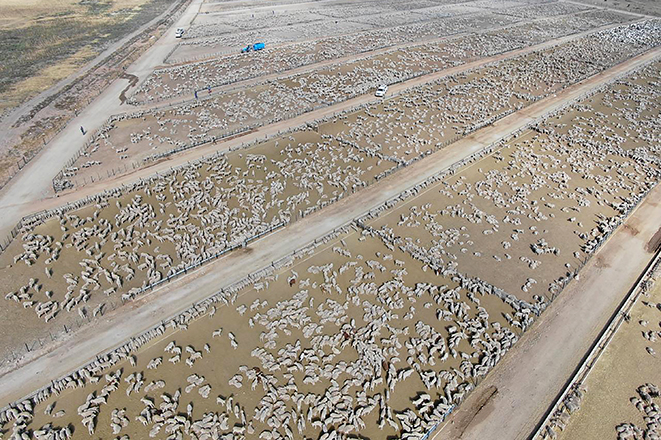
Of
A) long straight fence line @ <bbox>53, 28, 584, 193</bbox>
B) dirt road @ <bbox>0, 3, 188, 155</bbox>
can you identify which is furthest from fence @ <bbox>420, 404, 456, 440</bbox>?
dirt road @ <bbox>0, 3, 188, 155</bbox>

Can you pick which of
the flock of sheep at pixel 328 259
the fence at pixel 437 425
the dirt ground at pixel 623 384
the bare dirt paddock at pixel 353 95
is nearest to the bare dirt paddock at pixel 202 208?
the flock of sheep at pixel 328 259

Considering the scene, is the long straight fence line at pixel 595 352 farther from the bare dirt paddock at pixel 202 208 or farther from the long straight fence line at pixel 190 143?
the long straight fence line at pixel 190 143

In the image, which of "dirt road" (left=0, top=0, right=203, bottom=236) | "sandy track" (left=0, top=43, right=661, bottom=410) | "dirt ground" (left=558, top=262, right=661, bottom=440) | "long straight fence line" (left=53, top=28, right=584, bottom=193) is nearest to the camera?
"dirt ground" (left=558, top=262, right=661, bottom=440)

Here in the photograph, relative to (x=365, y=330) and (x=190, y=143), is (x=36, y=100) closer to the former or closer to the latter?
(x=190, y=143)

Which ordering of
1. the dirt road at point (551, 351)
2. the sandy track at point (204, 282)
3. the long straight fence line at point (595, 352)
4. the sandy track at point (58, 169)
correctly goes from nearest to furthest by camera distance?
the long straight fence line at point (595, 352) < the dirt road at point (551, 351) < the sandy track at point (204, 282) < the sandy track at point (58, 169)

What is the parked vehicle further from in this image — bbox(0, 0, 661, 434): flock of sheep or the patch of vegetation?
the patch of vegetation

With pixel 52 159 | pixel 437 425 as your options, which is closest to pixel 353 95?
pixel 52 159

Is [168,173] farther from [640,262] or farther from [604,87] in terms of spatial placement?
[604,87]

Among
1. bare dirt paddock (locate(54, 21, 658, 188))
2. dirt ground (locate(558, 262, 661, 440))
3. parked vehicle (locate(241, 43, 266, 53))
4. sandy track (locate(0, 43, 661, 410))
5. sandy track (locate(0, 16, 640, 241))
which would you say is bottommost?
dirt ground (locate(558, 262, 661, 440))

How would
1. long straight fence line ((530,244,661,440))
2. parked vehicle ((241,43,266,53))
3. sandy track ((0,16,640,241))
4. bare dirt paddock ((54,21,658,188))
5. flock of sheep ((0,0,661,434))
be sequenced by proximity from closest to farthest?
long straight fence line ((530,244,661,440)), flock of sheep ((0,0,661,434)), sandy track ((0,16,640,241)), bare dirt paddock ((54,21,658,188)), parked vehicle ((241,43,266,53))
